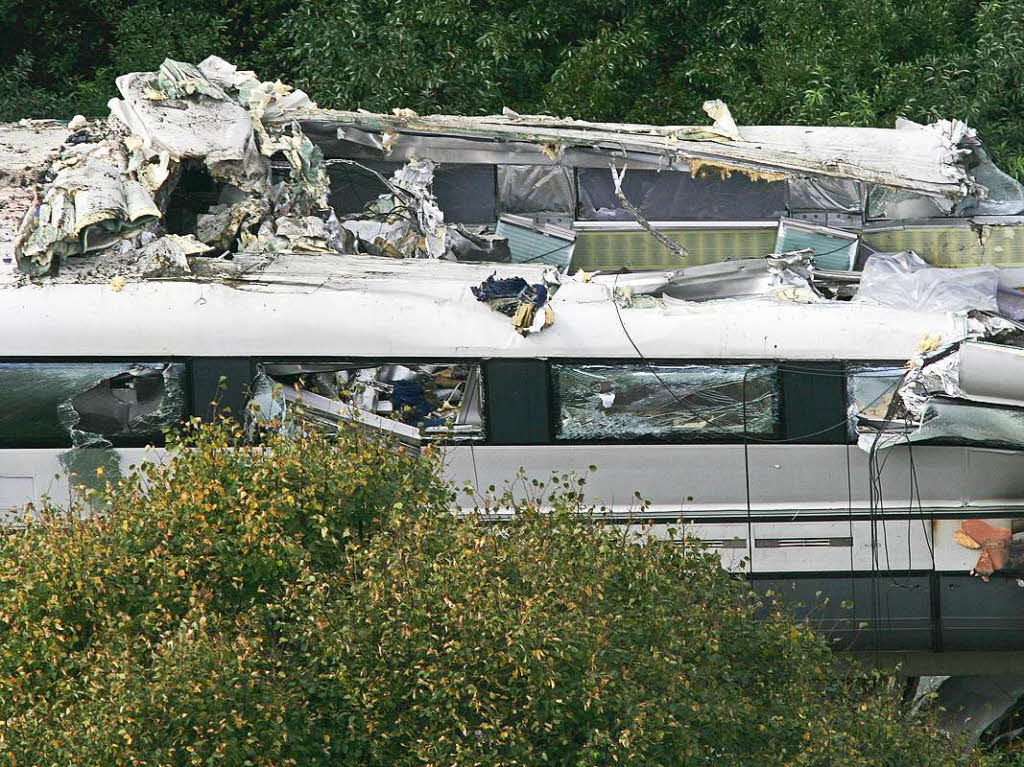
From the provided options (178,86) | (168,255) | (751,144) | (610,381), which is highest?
(178,86)

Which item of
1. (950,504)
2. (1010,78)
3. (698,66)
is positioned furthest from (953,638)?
(698,66)

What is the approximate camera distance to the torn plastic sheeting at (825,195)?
1091 centimetres

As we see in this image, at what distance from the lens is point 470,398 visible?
8961mm

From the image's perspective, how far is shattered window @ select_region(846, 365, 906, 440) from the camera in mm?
8820

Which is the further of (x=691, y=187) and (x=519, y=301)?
(x=691, y=187)

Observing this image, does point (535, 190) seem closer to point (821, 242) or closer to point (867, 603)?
point (821, 242)

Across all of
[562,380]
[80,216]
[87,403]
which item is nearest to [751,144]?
[562,380]

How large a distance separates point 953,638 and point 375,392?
3796mm

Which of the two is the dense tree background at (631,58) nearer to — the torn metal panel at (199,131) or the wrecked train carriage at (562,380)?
the torn metal panel at (199,131)

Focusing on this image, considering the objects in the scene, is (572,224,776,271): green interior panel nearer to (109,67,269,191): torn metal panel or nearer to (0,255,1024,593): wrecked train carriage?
(0,255,1024,593): wrecked train carriage

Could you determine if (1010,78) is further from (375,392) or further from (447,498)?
(447,498)

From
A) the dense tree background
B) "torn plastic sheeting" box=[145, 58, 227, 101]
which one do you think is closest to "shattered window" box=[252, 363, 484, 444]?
"torn plastic sheeting" box=[145, 58, 227, 101]

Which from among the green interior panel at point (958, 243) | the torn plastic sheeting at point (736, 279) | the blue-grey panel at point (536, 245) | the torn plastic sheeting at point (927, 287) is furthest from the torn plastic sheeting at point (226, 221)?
the green interior panel at point (958, 243)

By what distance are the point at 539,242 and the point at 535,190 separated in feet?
1.47
